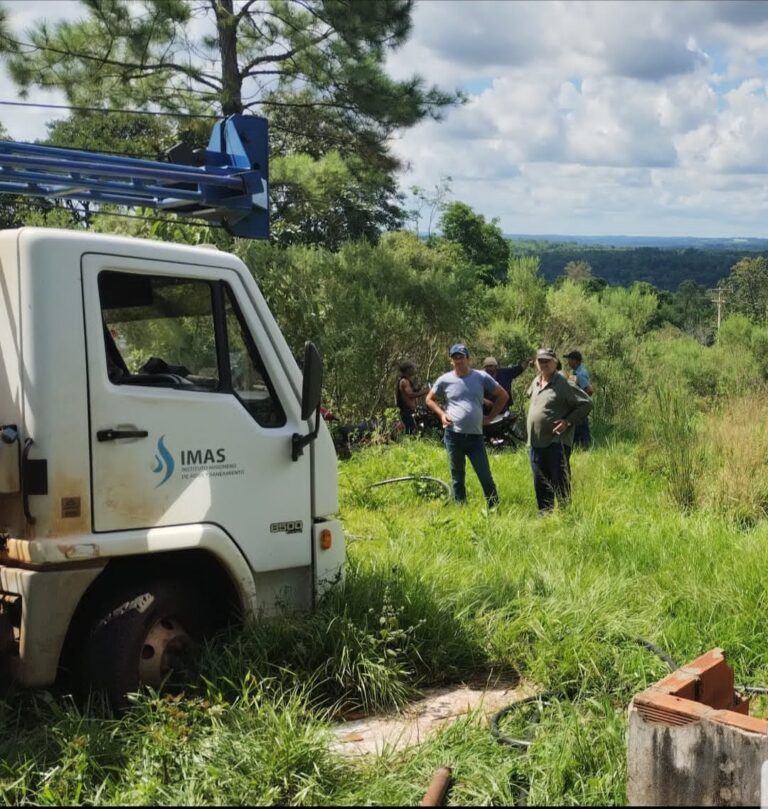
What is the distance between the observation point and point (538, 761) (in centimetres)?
387

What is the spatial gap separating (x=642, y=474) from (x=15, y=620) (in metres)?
8.05

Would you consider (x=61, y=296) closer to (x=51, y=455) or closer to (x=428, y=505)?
(x=51, y=455)

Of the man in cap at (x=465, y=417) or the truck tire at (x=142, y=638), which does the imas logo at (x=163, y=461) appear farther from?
the man in cap at (x=465, y=417)

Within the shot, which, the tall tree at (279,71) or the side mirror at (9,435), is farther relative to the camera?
the tall tree at (279,71)

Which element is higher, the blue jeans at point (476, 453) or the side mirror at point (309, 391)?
the side mirror at point (309, 391)

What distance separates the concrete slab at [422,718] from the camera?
422cm

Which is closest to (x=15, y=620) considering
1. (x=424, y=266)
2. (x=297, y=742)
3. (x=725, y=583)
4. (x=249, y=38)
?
(x=297, y=742)

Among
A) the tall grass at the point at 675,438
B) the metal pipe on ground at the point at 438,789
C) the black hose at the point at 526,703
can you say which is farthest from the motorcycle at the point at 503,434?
the metal pipe on ground at the point at 438,789

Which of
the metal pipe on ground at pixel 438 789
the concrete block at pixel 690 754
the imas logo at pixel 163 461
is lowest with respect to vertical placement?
the metal pipe on ground at pixel 438 789

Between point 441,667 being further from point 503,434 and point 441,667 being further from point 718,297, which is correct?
point 718,297

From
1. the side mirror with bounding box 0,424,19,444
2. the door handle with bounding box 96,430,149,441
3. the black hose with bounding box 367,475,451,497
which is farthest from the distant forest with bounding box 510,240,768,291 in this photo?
the side mirror with bounding box 0,424,19,444

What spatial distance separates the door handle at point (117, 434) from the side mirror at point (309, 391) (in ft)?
2.66

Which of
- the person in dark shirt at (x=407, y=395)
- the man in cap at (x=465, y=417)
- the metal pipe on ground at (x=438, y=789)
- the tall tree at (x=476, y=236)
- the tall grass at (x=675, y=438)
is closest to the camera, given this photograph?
the metal pipe on ground at (x=438, y=789)

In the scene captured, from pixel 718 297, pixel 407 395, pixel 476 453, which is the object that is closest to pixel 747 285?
pixel 718 297
